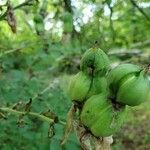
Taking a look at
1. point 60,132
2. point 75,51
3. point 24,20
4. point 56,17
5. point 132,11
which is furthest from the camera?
point 132,11

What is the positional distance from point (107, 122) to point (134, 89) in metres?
0.12

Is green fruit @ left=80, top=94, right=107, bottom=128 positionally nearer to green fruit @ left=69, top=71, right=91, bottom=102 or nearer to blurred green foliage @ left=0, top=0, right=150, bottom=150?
green fruit @ left=69, top=71, right=91, bottom=102

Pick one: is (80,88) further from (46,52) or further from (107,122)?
(46,52)

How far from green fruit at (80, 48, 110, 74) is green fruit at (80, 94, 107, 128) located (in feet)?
0.34

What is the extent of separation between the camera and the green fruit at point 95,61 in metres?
1.68

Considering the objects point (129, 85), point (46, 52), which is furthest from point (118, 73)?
point (46, 52)

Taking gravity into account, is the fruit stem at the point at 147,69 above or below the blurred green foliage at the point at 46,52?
above

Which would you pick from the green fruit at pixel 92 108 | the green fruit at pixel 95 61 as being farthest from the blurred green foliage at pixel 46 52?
the green fruit at pixel 92 108

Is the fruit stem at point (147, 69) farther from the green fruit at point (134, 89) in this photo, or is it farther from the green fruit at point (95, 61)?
the green fruit at point (95, 61)

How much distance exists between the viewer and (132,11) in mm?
5852

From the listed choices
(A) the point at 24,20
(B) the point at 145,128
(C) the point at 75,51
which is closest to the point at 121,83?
(C) the point at 75,51

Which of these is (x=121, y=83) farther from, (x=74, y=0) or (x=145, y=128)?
(x=145, y=128)

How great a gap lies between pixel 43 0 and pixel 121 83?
1.86m

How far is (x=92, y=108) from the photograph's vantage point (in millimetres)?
1595
